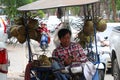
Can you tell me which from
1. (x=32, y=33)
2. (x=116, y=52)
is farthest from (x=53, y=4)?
(x=116, y=52)

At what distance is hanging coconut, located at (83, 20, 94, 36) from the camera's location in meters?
6.16

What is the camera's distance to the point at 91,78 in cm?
559

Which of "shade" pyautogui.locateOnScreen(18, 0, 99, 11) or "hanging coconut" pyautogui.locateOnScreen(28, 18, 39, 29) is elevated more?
"shade" pyautogui.locateOnScreen(18, 0, 99, 11)

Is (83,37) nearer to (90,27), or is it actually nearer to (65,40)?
(90,27)

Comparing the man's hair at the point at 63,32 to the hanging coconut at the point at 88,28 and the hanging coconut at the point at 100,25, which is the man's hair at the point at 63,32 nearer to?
the hanging coconut at the point at 88,28

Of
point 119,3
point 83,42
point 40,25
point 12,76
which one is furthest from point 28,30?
point 119,3

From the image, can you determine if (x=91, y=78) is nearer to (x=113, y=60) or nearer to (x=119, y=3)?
(x=113, y=60)

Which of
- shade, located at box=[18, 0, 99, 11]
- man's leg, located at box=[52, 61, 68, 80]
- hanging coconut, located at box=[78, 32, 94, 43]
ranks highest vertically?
shade, located at box=[18, 0, 99, 11]

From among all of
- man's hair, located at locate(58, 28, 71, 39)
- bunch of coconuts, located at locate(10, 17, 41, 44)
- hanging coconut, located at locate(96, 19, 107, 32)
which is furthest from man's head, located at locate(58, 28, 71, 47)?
hanging coconut, located at locate(96, 19, 107, 32)

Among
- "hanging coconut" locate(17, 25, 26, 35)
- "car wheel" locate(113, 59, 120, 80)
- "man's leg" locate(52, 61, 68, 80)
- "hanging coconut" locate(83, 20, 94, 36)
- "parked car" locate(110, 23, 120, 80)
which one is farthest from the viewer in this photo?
"car wheel" locate(113, 59, 120, 80)

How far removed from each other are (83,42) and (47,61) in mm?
1121

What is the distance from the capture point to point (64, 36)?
230 inches

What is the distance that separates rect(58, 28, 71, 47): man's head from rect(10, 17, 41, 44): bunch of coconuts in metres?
0.38

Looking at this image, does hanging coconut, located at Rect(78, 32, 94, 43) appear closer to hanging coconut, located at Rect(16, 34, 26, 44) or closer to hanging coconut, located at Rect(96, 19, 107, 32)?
hanging coconut, located at Rect(96, 19, 107, 32)
